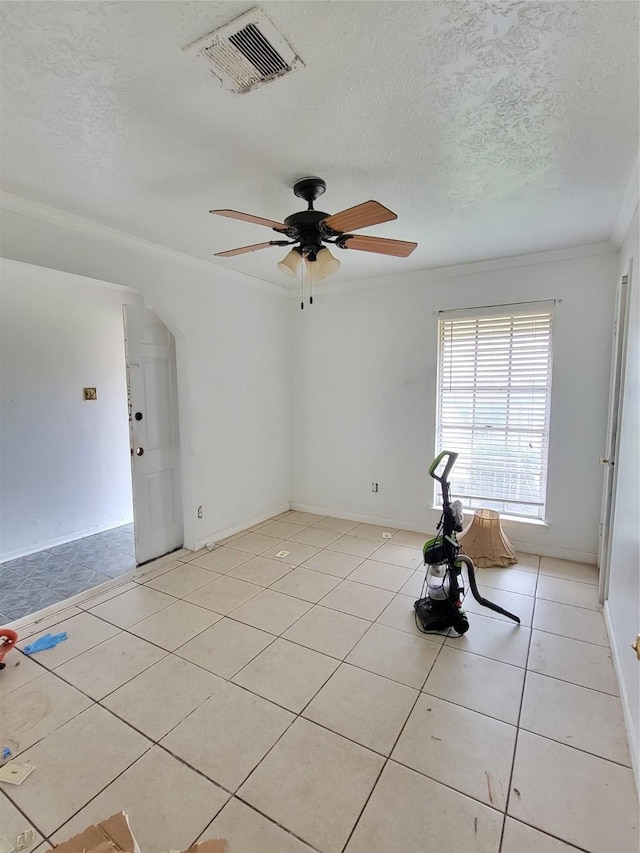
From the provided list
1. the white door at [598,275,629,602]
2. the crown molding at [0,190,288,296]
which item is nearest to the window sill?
the white door at [598,275,629,602]

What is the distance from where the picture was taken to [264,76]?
144 centimetres

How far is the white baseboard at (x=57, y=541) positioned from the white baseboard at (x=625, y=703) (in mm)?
4555

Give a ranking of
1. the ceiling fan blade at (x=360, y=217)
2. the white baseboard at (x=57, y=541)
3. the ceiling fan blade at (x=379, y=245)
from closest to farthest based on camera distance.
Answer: the ceiling fan blade at (x=360, y=217) < the ceiling fan blade at (x=379, y=245) < the white baseboard at (x=57, y=541)

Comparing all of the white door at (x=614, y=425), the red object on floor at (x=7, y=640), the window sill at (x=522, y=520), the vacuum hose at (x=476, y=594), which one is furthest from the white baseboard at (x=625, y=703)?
the red object on floor at (x=7, y=640)

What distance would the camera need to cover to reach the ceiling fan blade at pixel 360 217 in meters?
1.71

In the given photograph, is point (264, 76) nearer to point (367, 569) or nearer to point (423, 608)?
point (423, 608)

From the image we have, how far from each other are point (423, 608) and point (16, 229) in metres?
3.39

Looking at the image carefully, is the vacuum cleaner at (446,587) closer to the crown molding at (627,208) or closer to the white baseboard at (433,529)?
the white baseboard at (433,529)

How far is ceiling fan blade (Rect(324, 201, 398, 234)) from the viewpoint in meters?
1.71

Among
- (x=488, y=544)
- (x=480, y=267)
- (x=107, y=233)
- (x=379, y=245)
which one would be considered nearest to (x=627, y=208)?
(x=480, y=267)

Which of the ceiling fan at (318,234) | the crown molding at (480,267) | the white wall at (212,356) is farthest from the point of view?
the crown molding at (480,267)

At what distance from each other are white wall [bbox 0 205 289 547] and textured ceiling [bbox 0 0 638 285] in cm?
25

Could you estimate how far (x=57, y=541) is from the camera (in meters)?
4.06

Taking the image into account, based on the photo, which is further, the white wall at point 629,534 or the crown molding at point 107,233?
the crown molding at point 107,233
